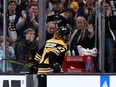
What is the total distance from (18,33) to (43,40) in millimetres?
530

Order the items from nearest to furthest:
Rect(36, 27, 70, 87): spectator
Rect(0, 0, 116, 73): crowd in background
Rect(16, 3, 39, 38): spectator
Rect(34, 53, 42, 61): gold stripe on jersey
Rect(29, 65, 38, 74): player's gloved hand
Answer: Rect(36, 27, 70, 87): spectator < Rect(0, 0, 116, 73): crowd in background < Rect(34, 53, 42, 61): gold stripe on jersey < Rect(29, 65, 38, 74): player's gloved hand < Rect(16, 3, 39, 38): spectator

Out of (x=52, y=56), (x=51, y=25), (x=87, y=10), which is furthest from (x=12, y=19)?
(x=87, y=10)

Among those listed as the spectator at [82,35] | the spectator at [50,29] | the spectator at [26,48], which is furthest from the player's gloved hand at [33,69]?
the spectator at [82,35]

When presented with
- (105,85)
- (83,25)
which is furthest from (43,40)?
(105,85)

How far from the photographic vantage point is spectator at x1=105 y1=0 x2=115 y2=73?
866cm

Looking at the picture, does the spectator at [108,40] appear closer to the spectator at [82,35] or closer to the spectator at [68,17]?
the spectator at [82,35]

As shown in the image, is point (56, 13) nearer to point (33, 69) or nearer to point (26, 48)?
point (26, 48)

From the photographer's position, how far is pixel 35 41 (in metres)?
9.27

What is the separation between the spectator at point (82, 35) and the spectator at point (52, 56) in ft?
0.66

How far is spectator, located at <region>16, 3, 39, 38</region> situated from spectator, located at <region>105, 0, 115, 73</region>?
4.26ft

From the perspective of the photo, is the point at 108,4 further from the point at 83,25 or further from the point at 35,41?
the point at 35,41

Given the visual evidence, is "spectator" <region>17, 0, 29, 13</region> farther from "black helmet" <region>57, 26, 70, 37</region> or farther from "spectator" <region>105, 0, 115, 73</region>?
"spectator" <region>105, 0, 115, 73</region>

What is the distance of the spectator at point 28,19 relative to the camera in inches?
366

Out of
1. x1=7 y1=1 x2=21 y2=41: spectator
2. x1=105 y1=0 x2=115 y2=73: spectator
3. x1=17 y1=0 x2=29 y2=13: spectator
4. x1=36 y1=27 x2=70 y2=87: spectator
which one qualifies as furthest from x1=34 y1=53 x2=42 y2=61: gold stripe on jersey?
x1=105 y1=0 x2=115 y2=73: spectator
